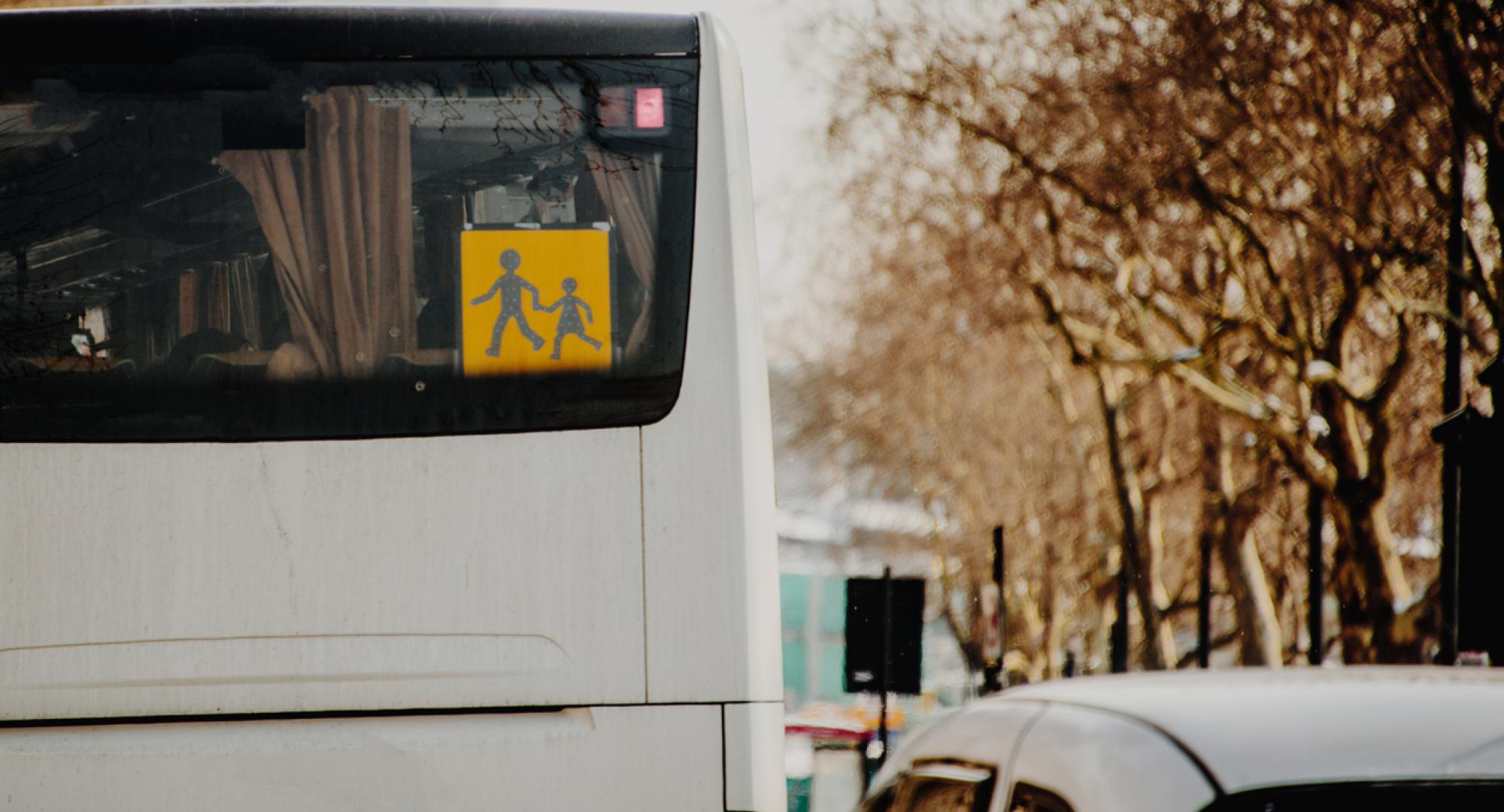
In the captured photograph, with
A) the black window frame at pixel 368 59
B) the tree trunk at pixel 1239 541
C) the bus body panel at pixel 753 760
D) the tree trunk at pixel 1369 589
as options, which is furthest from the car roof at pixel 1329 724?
the tree trunk at pixel 1239 541

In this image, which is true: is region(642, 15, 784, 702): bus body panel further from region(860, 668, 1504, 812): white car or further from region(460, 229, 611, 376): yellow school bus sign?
region(860, 668, 1504, 812): white car

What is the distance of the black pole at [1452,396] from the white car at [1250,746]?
13.2m

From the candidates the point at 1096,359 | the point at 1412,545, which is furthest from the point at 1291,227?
the point at 1412,545

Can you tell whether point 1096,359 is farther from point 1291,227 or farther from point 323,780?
point 323,780

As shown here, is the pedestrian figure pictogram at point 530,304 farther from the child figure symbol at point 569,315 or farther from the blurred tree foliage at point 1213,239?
the blurred tree foliage at point 1213,239

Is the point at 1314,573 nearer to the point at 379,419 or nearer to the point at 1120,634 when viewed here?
the point at 1120,634

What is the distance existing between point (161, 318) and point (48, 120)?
599 mm

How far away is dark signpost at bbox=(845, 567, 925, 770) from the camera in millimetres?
13586

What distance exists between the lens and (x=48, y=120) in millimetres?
4641

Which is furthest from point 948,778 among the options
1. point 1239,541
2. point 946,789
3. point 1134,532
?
point 1239,541

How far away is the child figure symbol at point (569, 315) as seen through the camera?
4.53 metres

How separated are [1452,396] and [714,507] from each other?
14574 mm

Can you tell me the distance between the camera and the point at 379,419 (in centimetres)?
451

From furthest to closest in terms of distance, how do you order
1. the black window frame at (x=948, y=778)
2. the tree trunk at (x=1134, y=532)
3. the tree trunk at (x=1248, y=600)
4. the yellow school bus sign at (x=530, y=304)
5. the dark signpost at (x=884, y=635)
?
the tree trunk at (x=1134, y=532)
the tree trunk at (x=1248, y=600)
the dark signpost at (x=884, y=635)
the yellow school bus sign at (x=530, y=304)
the black window frame at (x=948, y=778)
